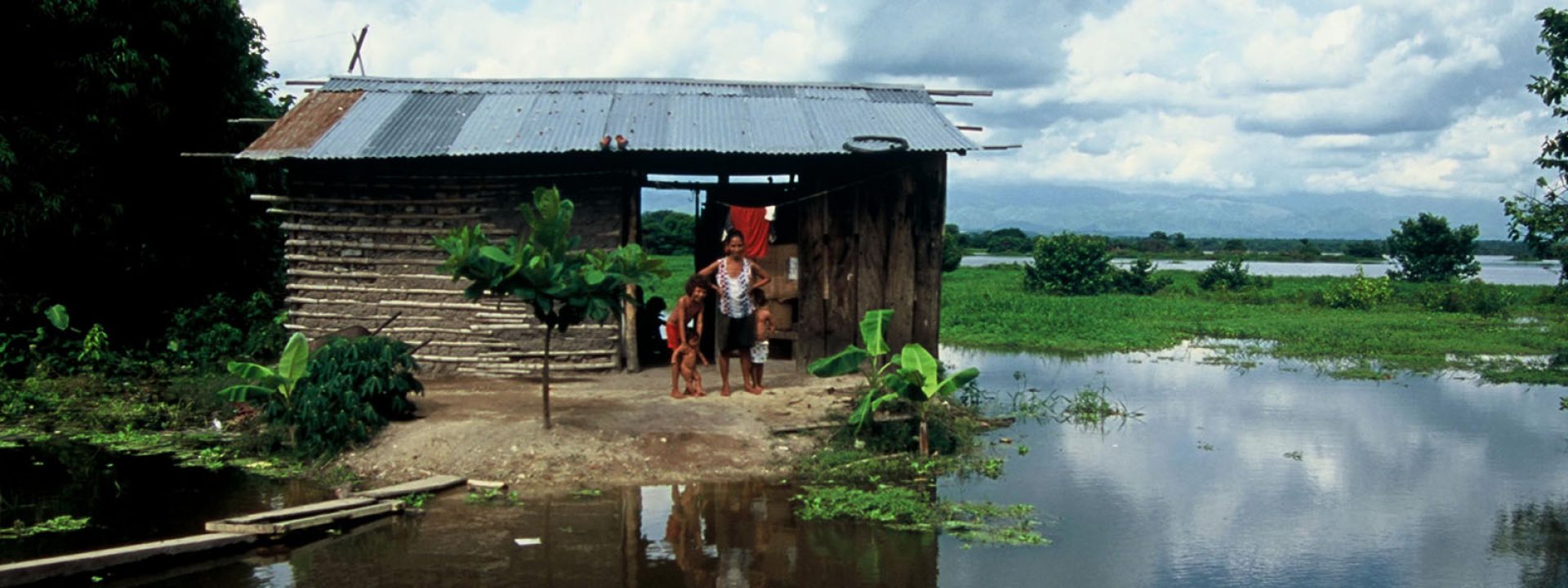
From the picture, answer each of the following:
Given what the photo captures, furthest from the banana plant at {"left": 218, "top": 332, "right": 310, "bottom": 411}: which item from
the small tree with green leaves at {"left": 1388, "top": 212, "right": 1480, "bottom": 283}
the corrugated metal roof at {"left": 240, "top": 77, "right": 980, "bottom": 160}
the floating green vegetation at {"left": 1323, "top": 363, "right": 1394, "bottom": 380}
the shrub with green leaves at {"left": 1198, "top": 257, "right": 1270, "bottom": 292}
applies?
the small tree with green leaves at {"left": 1388, "top": 212, "right": 1480, "bottom": 283}

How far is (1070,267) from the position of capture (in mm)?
28641

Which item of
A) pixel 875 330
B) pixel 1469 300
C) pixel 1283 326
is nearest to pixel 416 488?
pixel 875 330

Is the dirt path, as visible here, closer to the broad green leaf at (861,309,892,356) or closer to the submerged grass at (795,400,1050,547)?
the submerged grass at (795,400,1050,547)

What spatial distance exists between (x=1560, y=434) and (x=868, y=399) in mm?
7123

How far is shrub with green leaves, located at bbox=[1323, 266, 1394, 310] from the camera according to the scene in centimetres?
2494

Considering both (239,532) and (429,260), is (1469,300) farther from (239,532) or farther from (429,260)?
(239,532)

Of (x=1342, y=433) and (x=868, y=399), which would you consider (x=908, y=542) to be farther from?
(x=1342, y=433)

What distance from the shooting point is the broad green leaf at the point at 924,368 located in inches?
376

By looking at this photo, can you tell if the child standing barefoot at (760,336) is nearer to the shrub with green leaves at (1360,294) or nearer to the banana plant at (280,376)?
the banana plant at (280,376)

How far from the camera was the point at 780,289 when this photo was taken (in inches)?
510

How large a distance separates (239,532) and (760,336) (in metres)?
4.91

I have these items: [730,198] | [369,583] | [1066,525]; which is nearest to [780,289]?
[730,198]

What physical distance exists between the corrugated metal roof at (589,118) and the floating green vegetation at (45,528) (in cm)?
479

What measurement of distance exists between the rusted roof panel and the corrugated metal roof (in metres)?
0.02
